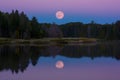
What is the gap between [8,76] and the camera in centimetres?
2130

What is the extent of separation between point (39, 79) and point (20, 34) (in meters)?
→ 98.0

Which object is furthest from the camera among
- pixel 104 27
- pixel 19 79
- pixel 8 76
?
pixel 104 27

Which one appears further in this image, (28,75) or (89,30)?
(89,30)

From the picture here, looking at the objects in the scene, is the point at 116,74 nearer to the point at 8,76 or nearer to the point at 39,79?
the point at 39,79

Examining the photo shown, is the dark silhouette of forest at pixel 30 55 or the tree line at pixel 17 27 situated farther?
the tree line at pixel 17 27

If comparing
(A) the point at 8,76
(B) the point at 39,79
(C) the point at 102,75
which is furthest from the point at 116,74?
(A) the point at 8,76

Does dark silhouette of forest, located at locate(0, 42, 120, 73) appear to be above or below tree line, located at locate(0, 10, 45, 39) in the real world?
below

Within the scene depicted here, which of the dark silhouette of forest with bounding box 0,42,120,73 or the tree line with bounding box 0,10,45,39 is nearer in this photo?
the dark silhouette of forest with bounding box 0,42,120,73

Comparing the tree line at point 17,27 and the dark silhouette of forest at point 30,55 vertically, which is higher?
the tree line at point 17,27

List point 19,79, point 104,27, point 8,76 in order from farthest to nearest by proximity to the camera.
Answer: point 104,27 < point 8,76 < point 19,79

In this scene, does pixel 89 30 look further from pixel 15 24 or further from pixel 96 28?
pixel 15 24

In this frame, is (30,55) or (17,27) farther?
(17,27)

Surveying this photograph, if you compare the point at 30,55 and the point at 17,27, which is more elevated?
the point at 17,27

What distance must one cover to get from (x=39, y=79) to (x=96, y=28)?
177 metres
